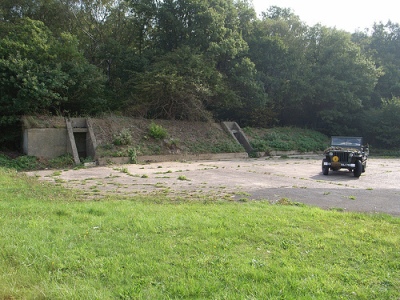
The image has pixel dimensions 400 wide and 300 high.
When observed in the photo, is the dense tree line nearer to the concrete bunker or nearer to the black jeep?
the concrete bunker

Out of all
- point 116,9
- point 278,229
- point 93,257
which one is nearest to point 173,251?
point 93,257

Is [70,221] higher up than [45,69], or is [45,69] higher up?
[45,69]

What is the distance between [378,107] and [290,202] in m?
34.1

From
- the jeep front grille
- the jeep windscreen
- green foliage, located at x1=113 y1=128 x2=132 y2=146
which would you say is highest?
green foliage, located at x1=113 y1=128 x2=132 y2=146

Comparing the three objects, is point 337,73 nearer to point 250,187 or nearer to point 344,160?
point 344,160

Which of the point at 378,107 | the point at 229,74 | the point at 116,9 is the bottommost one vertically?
the point at 378,107

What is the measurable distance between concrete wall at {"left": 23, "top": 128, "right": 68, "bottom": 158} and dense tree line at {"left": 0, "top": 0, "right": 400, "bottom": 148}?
1411mm

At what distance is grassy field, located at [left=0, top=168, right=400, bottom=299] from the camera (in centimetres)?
338

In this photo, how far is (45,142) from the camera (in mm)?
17719

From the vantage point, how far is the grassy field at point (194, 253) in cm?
338

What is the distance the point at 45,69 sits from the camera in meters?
17.8

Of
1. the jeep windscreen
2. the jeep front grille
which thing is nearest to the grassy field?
the jeep front grille

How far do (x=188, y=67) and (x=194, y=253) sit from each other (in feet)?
63.2

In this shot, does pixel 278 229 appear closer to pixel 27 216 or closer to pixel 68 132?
pixel 27 216
